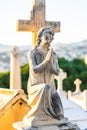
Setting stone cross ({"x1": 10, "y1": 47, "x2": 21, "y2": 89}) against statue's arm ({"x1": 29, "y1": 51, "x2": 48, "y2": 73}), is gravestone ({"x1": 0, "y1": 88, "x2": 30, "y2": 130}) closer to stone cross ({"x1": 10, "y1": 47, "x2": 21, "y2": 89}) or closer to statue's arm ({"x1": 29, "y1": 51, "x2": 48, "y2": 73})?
statue's arm ({"x1": 29, "y1": 51, "x2": 48, "y2": 73})

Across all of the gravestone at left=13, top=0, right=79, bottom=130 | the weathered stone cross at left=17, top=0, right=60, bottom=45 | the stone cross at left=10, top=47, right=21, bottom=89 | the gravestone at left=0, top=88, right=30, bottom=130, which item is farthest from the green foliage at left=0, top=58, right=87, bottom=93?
the gravestone at left=13, top=0, right=79, bottom=130

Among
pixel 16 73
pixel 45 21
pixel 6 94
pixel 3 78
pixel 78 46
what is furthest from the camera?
pixel 78 46

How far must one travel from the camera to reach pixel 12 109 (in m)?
9.72

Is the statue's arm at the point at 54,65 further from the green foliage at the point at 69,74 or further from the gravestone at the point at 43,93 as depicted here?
the green foliage at the point at 69,74

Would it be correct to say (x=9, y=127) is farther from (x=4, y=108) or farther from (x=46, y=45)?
(x=46, y=45)

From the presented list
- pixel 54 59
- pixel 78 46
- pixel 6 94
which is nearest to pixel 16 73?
pixel 6 94

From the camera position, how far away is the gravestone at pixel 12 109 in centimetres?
958

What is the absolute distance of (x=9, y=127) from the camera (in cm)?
967

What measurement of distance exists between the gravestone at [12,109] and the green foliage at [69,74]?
27885 mm

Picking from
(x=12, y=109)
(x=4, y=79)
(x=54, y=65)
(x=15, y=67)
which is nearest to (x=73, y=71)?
(x=4, y=79)

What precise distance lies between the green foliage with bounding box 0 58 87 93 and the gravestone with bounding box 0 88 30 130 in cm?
2788

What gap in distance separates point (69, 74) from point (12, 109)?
36.3m

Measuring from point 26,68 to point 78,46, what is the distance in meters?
59.1

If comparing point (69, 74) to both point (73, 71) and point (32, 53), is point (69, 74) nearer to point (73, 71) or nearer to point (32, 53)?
point (73, 71)
